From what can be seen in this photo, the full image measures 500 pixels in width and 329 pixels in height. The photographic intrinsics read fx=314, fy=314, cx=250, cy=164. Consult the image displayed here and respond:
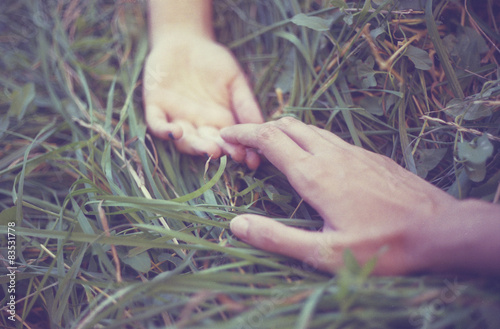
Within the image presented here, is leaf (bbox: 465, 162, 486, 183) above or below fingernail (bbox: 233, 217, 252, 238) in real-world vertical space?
above

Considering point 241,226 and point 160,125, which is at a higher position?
point 160,125

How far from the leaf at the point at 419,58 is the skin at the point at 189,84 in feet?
1.62

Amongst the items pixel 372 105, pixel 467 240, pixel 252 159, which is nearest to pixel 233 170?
pixel 252 159

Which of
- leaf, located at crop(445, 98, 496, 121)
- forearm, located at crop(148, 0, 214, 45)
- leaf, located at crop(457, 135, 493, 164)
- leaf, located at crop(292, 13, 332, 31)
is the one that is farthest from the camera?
forearm, located at crop(148, 0, 214, 45)

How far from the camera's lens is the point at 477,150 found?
2.47 ft

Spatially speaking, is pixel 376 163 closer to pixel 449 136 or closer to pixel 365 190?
pixel 365 190

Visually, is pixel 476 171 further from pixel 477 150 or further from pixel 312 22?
pixel 312 22

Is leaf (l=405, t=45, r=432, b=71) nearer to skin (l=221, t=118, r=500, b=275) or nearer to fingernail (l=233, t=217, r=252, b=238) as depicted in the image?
skin (l=221, t=118, r=500, b=275)

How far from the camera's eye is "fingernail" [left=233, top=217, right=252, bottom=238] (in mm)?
754

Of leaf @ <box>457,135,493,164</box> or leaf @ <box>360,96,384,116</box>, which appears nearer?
leaf @ <box>457,135,493,164</box>

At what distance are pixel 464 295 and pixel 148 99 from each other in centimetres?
106

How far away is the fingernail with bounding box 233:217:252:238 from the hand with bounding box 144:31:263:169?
0.34 meters

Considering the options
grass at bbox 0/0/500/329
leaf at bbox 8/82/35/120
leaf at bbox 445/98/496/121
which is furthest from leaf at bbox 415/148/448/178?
leaf at bbox 8/82/35/120

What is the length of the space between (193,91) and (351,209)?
0.73 meters
